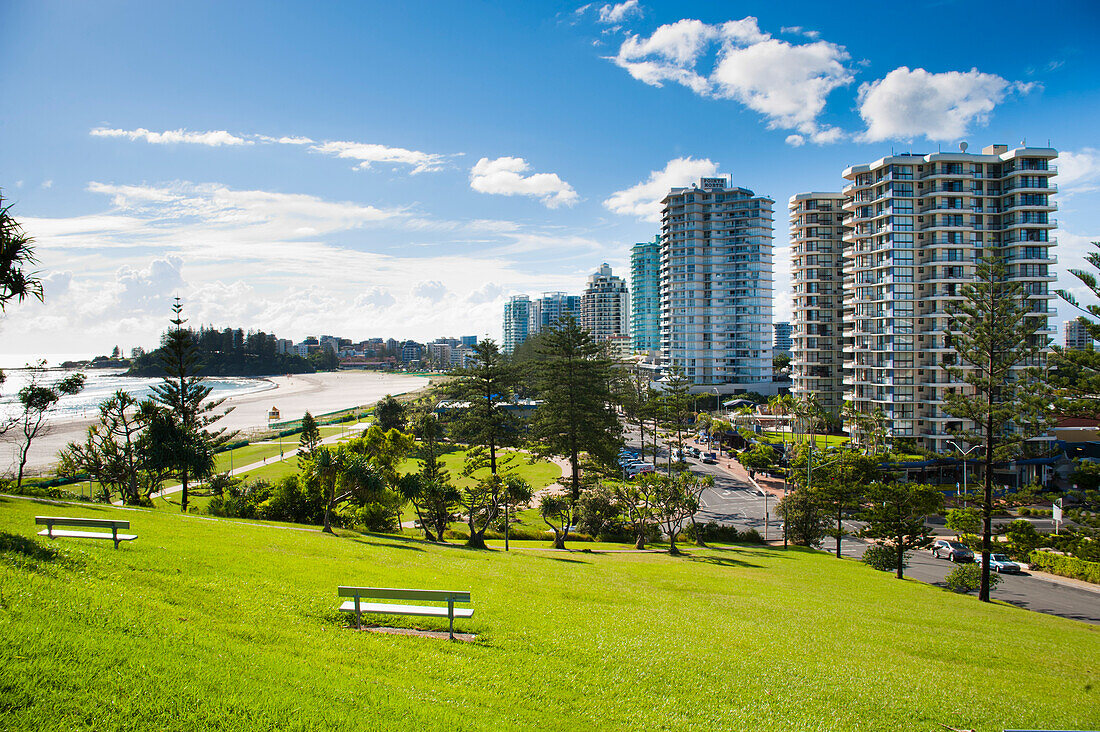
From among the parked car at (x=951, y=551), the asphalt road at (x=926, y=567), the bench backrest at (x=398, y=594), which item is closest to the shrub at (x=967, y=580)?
the asphalt road at (x=926, y=567)

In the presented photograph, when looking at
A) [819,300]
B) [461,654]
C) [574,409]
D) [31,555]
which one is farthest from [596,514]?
[819,300]

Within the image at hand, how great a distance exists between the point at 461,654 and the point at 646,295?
396 feet

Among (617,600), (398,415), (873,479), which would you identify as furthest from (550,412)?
(398,415)

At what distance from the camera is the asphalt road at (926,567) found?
784 inches

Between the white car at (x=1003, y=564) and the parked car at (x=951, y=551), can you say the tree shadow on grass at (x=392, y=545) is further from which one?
the white car at (x=1003, y=564)

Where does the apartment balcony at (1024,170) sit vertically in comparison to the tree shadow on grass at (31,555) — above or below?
above

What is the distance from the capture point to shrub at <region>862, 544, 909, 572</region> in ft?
72.4

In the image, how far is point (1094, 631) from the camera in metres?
15.6

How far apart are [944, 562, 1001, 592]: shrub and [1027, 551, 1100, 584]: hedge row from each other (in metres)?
6.59

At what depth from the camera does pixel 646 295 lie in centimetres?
12381

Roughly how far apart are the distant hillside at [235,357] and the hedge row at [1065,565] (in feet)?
522

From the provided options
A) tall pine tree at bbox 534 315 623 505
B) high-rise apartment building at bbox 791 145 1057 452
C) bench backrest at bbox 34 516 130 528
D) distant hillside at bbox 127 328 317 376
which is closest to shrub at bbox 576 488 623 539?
tall pine tree at bbox 534 315 623 505

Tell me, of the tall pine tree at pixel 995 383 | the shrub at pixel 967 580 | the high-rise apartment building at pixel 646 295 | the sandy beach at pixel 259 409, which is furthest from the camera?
the high-rise apartment building at pixel 646 295

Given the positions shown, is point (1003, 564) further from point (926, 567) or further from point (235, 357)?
point (235, 357)
